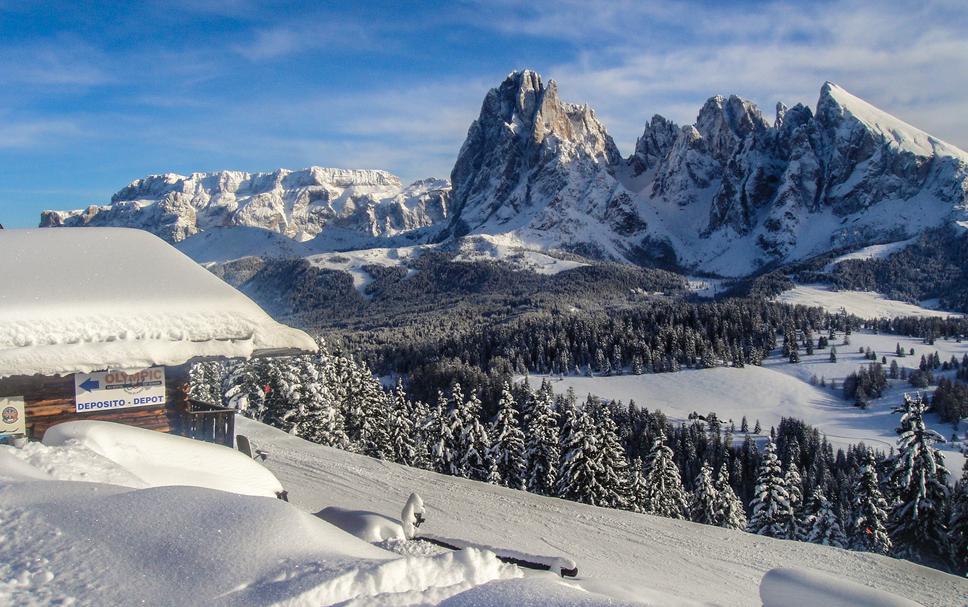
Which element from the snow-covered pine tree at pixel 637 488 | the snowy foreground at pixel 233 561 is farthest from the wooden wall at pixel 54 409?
the snow-covered pine tree at pixel 637 488

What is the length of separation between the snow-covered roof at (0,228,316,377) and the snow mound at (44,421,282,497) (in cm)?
100

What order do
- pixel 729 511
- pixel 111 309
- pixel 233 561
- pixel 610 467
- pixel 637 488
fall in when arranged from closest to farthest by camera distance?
pixel 233 561, pixel 111 309, pixel 610 467, pixel 637 488, pixel 729 511

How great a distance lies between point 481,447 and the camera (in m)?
34.7

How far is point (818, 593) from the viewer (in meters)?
6.60

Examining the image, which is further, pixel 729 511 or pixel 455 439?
pixel 729 511

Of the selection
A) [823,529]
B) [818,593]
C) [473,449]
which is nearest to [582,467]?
[473,449]

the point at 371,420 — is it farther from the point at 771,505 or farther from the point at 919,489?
the point at 919,489

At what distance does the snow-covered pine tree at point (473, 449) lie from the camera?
3381cm

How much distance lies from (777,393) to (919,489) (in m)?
103

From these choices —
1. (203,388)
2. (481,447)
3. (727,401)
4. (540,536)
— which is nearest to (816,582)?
(540,536)

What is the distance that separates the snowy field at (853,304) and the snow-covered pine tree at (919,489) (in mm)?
163122

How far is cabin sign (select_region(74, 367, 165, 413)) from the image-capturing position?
31.5 ft

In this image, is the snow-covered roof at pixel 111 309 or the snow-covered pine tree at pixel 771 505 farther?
the snow-covered pine tree at pixel 771 505

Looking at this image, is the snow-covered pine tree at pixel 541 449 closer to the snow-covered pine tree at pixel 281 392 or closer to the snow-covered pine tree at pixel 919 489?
the snow-covered pine tree at pixel 281 392
